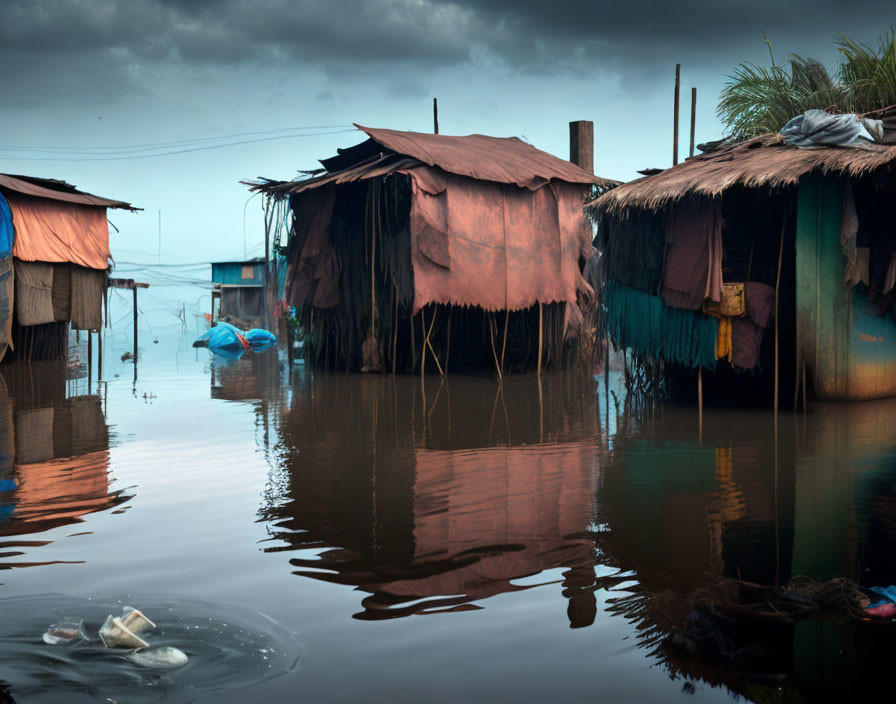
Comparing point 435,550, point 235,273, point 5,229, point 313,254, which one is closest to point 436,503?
point 435,550

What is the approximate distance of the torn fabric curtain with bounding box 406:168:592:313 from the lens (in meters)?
13.0

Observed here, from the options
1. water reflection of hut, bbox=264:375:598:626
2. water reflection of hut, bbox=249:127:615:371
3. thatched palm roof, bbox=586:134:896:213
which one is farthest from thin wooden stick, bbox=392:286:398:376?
thatched palm roof, bbox=586:134:896:213

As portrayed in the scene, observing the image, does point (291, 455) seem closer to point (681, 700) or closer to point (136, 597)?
point (136, 597)

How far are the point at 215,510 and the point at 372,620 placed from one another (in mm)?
2131

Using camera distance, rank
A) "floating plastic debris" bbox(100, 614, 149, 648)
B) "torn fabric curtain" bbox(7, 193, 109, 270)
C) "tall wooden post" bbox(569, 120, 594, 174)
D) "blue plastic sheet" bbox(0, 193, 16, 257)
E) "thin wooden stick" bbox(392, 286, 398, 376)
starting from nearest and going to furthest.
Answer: "floating plastic debris" bbox(100, 614, 149, 648) → "thin wooden stick" bbox(392, 286, 398, 376) → "blue plastic sheet" bbox(0, 193, 16, 257) → "torn fabric curtain" bbox(7, 193, 109, 270) → "tall wooden post" bbox(569, 120, 594, 174)

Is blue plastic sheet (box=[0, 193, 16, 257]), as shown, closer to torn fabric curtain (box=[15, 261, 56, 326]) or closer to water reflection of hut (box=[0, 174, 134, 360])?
water reflection of hut (box=[0, 174, 134, 360])

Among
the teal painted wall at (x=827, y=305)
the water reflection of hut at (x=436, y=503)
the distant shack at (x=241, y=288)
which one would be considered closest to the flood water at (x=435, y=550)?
the water reflection of hut at (x=436, y=503)

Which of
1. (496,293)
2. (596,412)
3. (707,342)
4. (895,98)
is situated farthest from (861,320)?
(496,293)

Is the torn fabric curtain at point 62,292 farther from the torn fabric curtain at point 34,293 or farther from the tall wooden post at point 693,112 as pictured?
the tall wooden post at point 693,112

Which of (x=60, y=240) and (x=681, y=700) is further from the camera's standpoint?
(x=60, y=240)

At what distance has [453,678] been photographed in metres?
2.95

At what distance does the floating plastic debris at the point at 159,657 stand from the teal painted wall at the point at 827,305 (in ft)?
26.8

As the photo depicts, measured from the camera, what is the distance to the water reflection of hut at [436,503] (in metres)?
3.95

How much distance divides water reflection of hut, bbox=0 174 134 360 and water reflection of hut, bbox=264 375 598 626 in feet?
30.0
